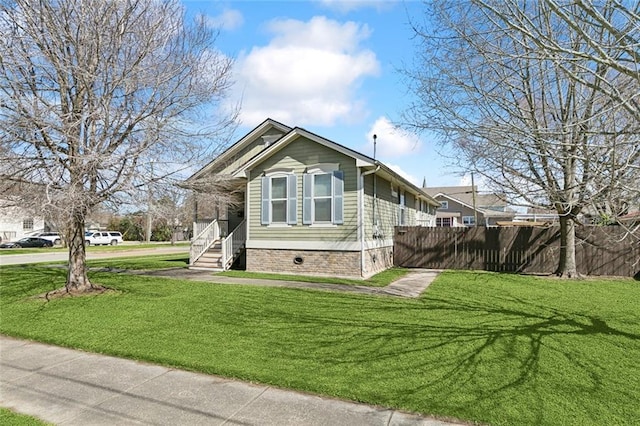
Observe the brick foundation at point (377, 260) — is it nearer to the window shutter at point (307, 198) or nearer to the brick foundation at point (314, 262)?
the brick foundation at point (314, 262)

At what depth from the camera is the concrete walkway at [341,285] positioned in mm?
9719

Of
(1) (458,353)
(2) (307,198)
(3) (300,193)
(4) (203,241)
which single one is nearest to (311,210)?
(2) (307,198)

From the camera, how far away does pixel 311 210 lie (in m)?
12.9

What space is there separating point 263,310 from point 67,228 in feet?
17.1

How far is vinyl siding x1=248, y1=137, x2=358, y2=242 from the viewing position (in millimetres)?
12414

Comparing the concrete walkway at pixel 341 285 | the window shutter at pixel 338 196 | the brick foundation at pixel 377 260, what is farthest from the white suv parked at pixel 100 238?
the window shutter at pixel 338 196

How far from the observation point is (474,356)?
4.94 meters

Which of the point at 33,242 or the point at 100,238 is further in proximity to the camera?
the point at 100,238

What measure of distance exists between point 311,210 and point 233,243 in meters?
3.79

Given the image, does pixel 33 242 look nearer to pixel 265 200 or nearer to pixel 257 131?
pixel 257 131

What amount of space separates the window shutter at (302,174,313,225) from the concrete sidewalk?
829 cm

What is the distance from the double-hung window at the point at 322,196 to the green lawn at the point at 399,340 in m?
3.67

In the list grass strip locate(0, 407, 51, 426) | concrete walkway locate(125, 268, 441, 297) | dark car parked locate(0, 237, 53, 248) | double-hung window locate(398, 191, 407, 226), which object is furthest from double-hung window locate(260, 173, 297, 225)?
dark car parked locate(0, 237, 53, 248)

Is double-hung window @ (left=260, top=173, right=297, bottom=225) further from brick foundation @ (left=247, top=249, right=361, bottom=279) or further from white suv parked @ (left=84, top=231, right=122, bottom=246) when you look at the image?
white suv parked @ (left=84, top=231, right=122, bottom=246)
